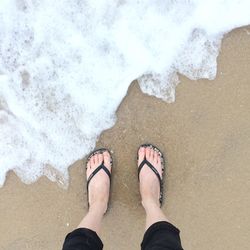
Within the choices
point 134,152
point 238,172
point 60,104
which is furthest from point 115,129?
point 238,172

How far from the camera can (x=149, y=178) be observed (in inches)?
104

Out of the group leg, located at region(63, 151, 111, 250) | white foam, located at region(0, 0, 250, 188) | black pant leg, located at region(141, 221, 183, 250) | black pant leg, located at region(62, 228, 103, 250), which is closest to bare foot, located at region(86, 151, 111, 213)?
leg, located at region(63, 151, 111, 250)

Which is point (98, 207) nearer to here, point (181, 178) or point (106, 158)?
point (106, 158)

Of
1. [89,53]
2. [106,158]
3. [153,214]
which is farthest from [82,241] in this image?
[89,53]

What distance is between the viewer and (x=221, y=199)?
2.64 metres

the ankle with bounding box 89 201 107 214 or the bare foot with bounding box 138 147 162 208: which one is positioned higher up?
the bare foot with bounding box 138 147 162 208

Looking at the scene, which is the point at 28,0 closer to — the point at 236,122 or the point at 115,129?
the point at 115,129

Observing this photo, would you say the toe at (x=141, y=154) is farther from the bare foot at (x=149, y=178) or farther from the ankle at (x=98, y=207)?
the ankle at (x=98, y=207)

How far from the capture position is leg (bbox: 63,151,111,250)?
225cm

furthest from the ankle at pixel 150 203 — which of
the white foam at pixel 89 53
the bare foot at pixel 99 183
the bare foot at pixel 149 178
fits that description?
the white foam at pixel 89 53

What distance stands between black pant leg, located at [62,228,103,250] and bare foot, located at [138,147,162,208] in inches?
16.4

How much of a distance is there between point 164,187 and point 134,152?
287 millimetres

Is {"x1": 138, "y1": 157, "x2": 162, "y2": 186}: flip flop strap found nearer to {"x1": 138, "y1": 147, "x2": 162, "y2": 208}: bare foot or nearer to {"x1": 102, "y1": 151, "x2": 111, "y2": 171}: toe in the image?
{"x1": 138, "y1": 147, "x2": 162, "y2": 208}: bare foot

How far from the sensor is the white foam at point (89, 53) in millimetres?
2646
